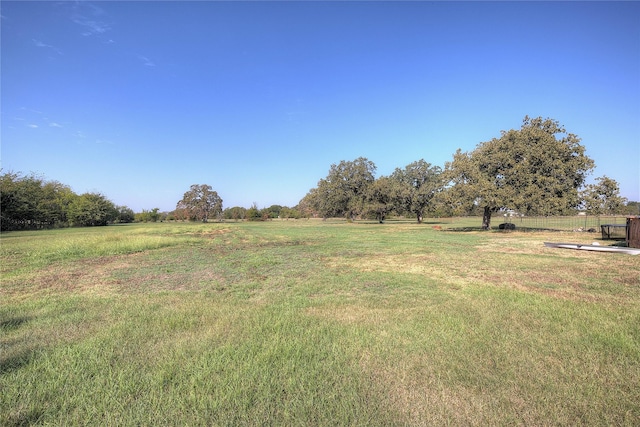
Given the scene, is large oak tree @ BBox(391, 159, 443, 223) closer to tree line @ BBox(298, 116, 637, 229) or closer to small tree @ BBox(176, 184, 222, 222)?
tree line @ BBox(298, 116, 637, 229)

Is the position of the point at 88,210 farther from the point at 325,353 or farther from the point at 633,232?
the point at 633,232

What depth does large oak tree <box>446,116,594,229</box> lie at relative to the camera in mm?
24797

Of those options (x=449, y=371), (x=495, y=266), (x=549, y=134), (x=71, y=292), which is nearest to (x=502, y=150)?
(x=549, y=134)

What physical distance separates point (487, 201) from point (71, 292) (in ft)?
95.6

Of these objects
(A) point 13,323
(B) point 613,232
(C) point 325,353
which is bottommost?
(A) point 13,323

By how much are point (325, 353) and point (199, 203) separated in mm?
87116

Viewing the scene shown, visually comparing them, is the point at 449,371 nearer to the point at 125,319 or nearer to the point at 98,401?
the point at 98,401

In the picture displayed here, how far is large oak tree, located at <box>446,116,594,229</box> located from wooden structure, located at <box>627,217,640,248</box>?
11204 mm

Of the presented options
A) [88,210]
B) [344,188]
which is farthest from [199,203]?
[344,188]

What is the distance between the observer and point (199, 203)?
3300 inches

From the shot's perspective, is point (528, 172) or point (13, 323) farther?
point (528, 172)

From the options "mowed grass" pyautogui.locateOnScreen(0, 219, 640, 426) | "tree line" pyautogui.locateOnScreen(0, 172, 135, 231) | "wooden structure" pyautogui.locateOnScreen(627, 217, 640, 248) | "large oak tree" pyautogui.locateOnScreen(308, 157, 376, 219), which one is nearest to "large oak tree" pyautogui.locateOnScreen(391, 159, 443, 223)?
"large oak tree" pyautogui.locateOnScreen(308, 157, 376, 219)

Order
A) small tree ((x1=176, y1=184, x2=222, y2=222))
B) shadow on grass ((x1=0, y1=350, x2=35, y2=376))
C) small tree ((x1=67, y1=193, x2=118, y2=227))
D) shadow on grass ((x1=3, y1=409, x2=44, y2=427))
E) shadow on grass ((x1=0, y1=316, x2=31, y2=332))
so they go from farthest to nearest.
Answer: small tree ((x1=176, y1=184, x2=222, y2=222)), small tree ((x1=67, y1=193, x2=118, y2=227)), shadow on grass ((x1=0, y1=316, x2=31, y2=332)), shadow on grass ((x1=0, y1=350, x2=35, y2=376)), shadow on grass ((x1=3, y1=409, x2=44, y2=427))

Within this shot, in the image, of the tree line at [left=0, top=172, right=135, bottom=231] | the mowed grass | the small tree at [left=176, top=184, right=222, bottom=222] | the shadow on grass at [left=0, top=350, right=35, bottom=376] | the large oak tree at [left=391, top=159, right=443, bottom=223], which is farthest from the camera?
the small tree at [left=176, top=184, right=222, bottom=222]
